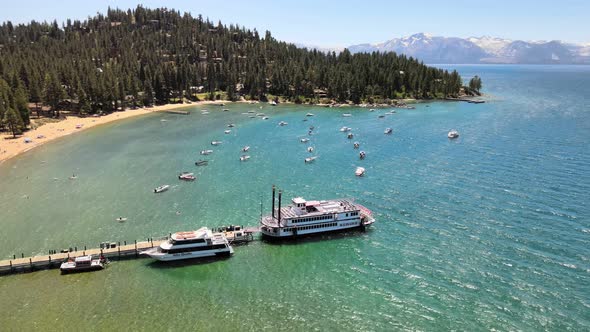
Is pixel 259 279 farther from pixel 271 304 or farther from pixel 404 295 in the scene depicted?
pixel 404 295

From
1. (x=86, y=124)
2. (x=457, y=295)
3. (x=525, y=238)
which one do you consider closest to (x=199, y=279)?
(x=457, y=295)

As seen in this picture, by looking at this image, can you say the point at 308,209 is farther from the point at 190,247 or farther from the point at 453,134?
the point at 453,134

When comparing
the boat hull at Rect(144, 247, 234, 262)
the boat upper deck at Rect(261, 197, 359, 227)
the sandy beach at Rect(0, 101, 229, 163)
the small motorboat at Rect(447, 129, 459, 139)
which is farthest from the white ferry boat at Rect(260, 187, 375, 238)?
the sandy beach at Rect(0, 101, 229, 163)

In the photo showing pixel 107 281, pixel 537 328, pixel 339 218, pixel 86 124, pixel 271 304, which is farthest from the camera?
pixel 86 124

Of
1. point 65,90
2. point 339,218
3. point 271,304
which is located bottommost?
point 271,304

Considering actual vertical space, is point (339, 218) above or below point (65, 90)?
below

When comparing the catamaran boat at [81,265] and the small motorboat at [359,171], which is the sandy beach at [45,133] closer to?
the catamaran boat at [81,265]

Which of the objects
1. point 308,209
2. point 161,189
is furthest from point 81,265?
point 308,209

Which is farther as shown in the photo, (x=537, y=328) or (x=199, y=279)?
(x=199, y=279)
